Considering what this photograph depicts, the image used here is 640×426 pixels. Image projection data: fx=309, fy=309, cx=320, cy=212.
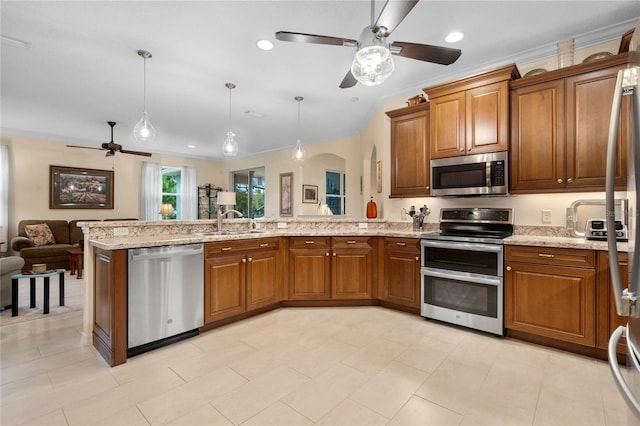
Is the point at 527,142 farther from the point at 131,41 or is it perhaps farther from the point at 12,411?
the point at 12,411

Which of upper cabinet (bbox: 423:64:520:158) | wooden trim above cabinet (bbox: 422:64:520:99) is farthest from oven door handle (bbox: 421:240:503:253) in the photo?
wooden trim above cabinet (bbox: 422:64:520:99)

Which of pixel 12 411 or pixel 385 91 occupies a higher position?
pixel 385 91

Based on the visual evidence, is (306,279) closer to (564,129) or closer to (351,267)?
(351,267)

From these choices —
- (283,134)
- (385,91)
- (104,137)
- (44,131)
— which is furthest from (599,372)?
(44,131)

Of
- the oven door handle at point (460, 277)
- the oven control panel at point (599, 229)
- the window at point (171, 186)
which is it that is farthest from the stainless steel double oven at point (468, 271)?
the window at point (171, 186)

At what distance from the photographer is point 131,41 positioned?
2920 millimetres

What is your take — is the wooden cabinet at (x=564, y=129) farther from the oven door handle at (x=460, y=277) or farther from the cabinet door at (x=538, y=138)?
the oven door handle at (x=460, y=277)

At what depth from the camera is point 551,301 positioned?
2.50 meters

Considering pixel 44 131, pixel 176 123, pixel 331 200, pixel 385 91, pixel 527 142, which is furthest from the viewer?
pixel 331 200

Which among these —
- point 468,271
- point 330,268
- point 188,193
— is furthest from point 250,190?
point 468,271

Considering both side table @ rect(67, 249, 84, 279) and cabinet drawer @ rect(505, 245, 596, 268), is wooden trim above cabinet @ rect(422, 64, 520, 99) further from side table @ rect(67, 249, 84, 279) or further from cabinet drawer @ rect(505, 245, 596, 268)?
side table @ rect(67, 249, 84, 279)

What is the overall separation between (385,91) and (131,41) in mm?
2921

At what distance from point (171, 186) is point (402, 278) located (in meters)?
7.61

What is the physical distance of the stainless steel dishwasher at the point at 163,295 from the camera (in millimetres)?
2391
